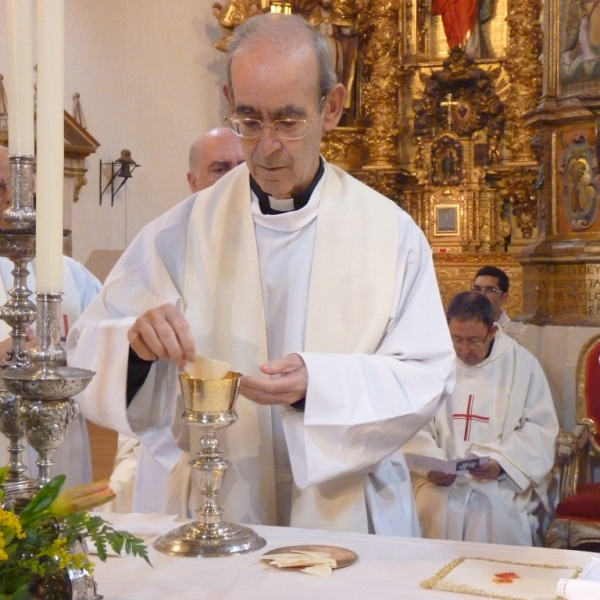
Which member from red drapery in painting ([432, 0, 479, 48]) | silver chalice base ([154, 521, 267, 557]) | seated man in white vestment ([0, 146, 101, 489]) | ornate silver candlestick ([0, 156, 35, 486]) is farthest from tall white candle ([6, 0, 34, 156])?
red drapery in painting ([432, 0, 479, 48])

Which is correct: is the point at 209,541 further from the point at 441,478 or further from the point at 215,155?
the point at 441,478

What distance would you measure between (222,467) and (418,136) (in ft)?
35.4

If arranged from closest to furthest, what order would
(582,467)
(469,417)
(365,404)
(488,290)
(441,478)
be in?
(365,404) → (441,478) → (469,417) → (582,467) → (488,290)

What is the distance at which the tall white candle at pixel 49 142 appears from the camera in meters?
1.41

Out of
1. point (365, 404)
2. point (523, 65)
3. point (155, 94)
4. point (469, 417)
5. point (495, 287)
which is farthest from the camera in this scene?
point (155, 94)

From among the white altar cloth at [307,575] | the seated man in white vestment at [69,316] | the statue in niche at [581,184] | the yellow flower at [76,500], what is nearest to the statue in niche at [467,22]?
the statue in niche at [581,184]

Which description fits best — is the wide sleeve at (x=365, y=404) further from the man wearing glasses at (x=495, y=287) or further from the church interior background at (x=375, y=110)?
the church interior background at (x=375, y=110)

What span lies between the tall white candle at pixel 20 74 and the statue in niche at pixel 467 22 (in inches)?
437

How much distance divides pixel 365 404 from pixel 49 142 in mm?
988

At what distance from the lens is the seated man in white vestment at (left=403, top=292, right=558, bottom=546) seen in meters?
4.89

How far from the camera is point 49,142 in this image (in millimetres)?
1423

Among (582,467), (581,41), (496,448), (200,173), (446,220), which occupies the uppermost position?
(581,41)

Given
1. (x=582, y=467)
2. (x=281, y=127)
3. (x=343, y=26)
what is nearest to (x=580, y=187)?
(x=582, y=467)

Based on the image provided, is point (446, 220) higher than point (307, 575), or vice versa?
point (446, 220)
